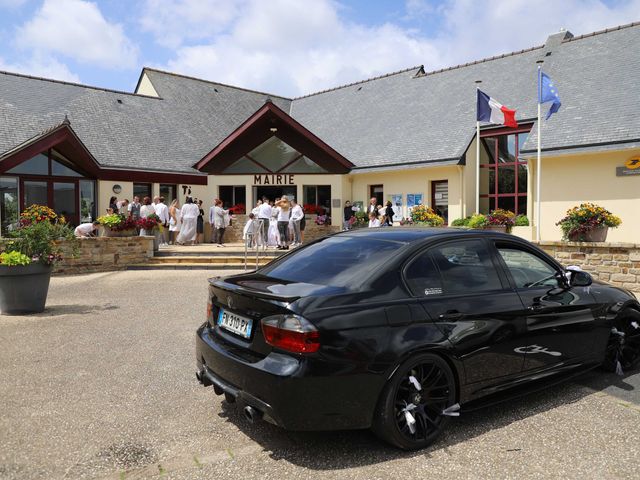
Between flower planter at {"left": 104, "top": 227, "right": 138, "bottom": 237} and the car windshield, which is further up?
flower planter at {"left": 104, "top": 227, "right": 138, "bottom": 237}

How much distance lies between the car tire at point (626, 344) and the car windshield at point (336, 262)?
2.53 metres

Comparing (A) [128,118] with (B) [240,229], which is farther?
(A) [128,118]

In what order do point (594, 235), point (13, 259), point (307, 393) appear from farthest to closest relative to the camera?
point (594, 235), point (13, 259), point (307, 393)

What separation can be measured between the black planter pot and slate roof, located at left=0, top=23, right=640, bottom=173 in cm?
1130

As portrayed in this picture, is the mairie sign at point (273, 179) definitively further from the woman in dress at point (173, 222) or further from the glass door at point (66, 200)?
the glass door at point (66, 200)

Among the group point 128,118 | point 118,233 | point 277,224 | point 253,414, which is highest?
point 128,118

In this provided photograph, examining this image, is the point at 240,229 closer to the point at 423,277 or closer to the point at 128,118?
the point at 128,118

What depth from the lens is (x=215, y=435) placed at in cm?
375

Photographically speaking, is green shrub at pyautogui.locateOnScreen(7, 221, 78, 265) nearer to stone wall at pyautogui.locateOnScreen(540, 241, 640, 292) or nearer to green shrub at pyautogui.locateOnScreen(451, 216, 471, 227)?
stone wall at pyautogui.locateOnScreen(540, 241, 640, 292)

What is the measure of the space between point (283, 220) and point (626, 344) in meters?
11.8

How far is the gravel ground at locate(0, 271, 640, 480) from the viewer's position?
3.24m

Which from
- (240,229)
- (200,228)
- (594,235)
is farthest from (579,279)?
(240,229)

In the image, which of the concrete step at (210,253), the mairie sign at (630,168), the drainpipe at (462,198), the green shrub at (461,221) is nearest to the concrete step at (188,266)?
the concrete step at (210,253)

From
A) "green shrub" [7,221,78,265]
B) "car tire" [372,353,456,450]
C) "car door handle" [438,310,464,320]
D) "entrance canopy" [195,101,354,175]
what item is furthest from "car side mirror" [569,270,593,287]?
"entrance canopy" [195,101,354,175]
